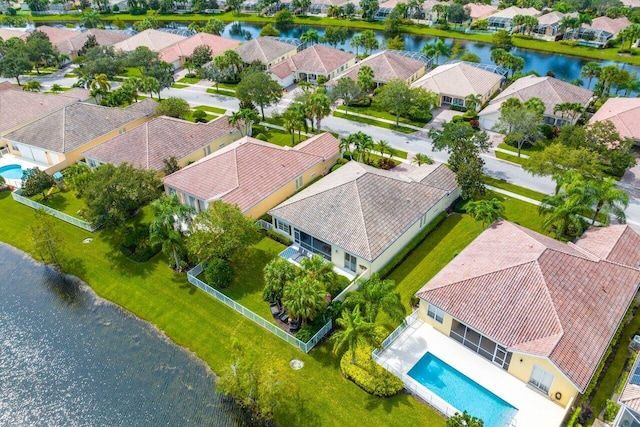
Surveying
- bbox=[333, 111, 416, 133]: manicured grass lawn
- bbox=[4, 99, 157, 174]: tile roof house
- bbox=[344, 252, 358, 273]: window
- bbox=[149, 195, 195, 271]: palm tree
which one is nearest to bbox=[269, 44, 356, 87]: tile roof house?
bbox=[333, 111, 416, 133]: manicured grass lawn

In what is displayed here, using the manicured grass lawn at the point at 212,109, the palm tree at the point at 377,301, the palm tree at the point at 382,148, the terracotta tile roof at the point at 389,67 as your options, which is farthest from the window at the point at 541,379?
the manicured grass lawn at the point at 212,109

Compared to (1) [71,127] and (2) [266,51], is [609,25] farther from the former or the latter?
(1) [71,127]

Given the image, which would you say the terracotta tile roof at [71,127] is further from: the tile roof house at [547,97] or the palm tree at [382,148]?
the tile roof house at [547,97]

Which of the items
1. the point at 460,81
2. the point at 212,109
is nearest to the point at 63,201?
Answer: the point at 212,109

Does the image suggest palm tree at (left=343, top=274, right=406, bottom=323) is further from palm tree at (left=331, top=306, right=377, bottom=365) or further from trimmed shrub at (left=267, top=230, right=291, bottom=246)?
trimmed shrub at (left=267, top=230, right=291, bottom=246)

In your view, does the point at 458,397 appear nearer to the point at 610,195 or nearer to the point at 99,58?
the point at 610,195
